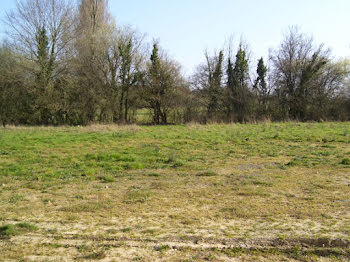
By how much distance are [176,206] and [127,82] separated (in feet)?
84.1

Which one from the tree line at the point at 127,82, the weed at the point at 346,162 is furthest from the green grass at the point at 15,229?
the tree line at the point at 127,82

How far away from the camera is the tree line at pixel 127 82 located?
2647 cm

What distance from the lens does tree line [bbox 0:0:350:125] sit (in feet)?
86.8

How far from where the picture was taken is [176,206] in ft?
17.9

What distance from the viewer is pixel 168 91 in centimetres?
3009

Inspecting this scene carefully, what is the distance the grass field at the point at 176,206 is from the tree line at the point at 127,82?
58.5 feet

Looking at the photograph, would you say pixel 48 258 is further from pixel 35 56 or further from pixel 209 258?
pixel 35 56

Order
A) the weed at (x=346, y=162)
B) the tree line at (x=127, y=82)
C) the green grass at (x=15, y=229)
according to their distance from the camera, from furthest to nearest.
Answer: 1. the tree line at (x=127, y=82)
2. the weed at (x=346, y=162)
3. the green grass at (x=15, y=229)

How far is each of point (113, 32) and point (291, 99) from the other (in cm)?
2063

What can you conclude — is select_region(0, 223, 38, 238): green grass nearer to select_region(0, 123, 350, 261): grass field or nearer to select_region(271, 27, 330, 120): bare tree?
select_region(0, 123, 350, 261): grass field

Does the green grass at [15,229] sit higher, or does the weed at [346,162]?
the weed at [346,162]

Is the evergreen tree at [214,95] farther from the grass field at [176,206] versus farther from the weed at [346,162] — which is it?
the weed at [346,162]

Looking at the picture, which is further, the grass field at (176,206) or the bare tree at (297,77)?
the bare tree at (297,77)

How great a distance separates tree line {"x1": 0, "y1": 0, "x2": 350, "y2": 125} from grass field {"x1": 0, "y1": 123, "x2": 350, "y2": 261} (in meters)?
17.8
